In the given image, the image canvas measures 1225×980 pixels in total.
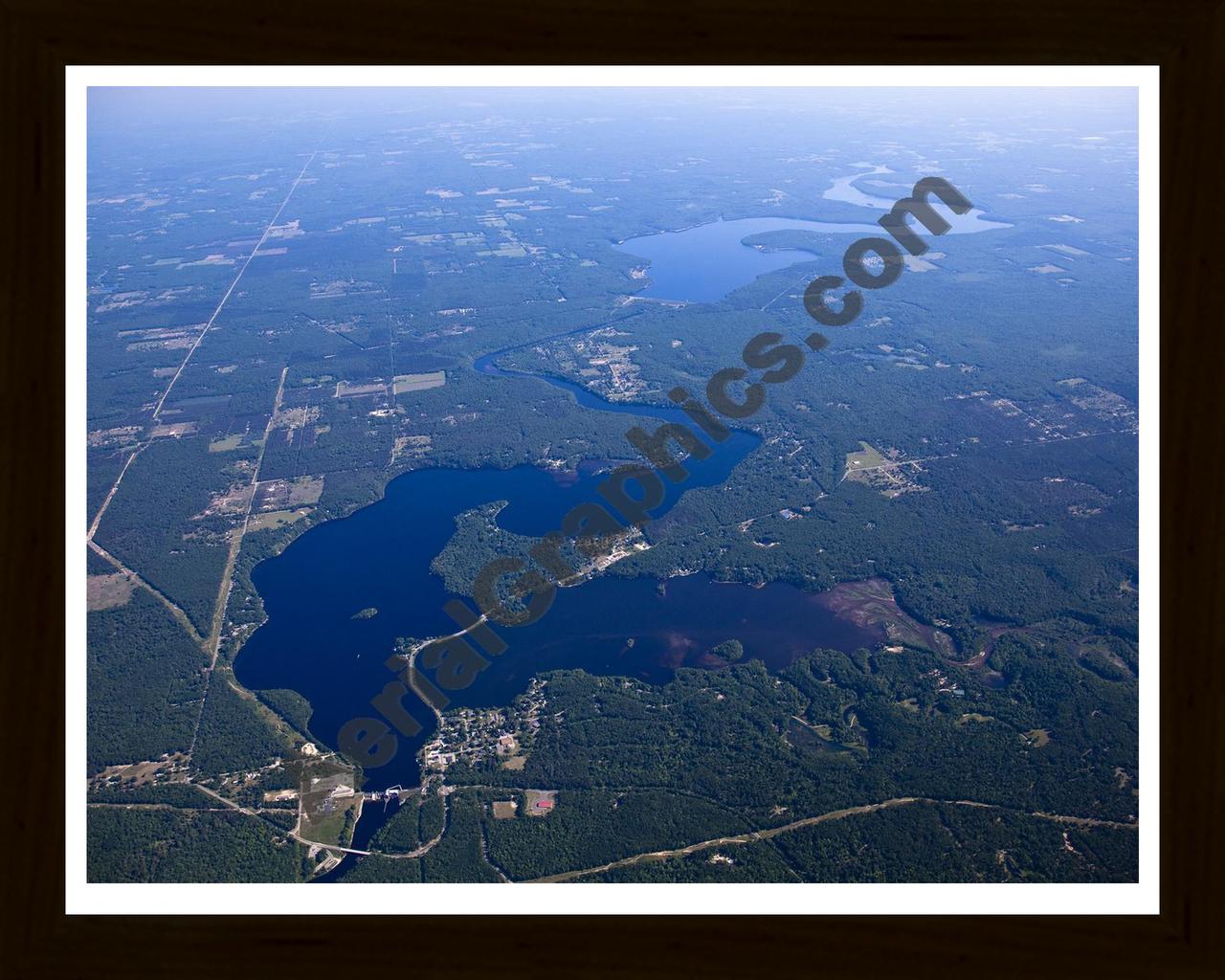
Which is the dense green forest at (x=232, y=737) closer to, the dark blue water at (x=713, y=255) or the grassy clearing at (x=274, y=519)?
the grassy clearing at (x=274, y=519)

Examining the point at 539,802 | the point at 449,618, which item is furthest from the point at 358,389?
the point at 539,802

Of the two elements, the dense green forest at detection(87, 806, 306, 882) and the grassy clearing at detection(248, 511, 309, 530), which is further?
the grassy clearing at detection(248, 511, 309, 530)

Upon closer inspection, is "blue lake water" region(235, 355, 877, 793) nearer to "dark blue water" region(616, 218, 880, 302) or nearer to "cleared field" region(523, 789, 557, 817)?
"cleared field" region(523, 789, 557, 817)

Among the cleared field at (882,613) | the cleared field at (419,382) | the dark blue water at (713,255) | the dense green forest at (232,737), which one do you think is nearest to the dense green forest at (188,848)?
the dense green forest at (232,737)

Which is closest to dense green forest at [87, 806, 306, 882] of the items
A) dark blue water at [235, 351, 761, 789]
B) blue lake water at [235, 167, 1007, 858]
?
blue lake water at [235, 167, 1007, 858]
